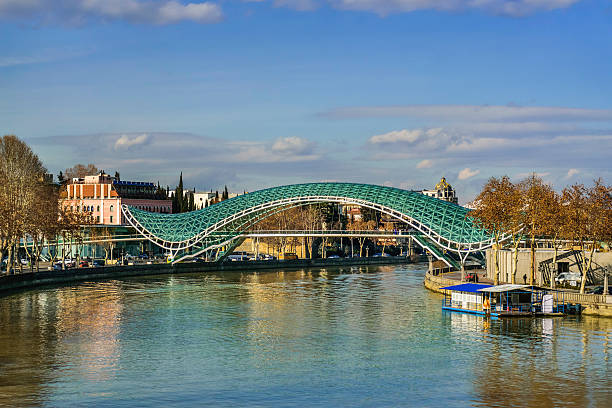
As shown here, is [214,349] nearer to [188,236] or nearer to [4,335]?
[4,335]

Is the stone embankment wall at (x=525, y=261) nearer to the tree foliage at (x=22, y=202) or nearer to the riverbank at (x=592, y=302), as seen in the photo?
the riverbank at (x=592, y=302)

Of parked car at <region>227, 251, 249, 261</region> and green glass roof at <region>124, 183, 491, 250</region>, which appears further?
parked car at <region>227, 251, 249, 261</region>

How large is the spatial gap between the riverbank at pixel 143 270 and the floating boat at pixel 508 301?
36.8 meters

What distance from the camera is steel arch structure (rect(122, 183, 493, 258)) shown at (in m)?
93.4

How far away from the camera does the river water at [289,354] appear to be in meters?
32.6

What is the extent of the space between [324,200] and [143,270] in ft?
80.6

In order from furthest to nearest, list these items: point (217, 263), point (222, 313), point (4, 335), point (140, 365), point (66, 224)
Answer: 1. point (217, 263)
2. point (66, 224)
3. point (222, 313)
4. point (4, 335)
5. point (140, 365)

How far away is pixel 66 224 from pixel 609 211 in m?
58.7

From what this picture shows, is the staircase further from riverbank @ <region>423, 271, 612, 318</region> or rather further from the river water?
riverbank @ <region>423, 271, 612, 318</region>

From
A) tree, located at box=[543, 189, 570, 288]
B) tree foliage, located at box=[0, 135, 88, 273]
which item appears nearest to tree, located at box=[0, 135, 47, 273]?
tree foliage, located at box=[0, 135, 88, 273]

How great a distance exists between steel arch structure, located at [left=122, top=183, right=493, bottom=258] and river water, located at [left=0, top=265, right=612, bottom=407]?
90.4 feet

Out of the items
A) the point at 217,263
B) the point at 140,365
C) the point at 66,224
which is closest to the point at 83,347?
the point at 140,365

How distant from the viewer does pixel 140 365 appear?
38.3 m

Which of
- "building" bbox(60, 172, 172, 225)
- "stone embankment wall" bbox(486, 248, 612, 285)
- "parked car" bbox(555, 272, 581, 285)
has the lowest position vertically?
"parked car" bbox(555, 272, 581, 285)
